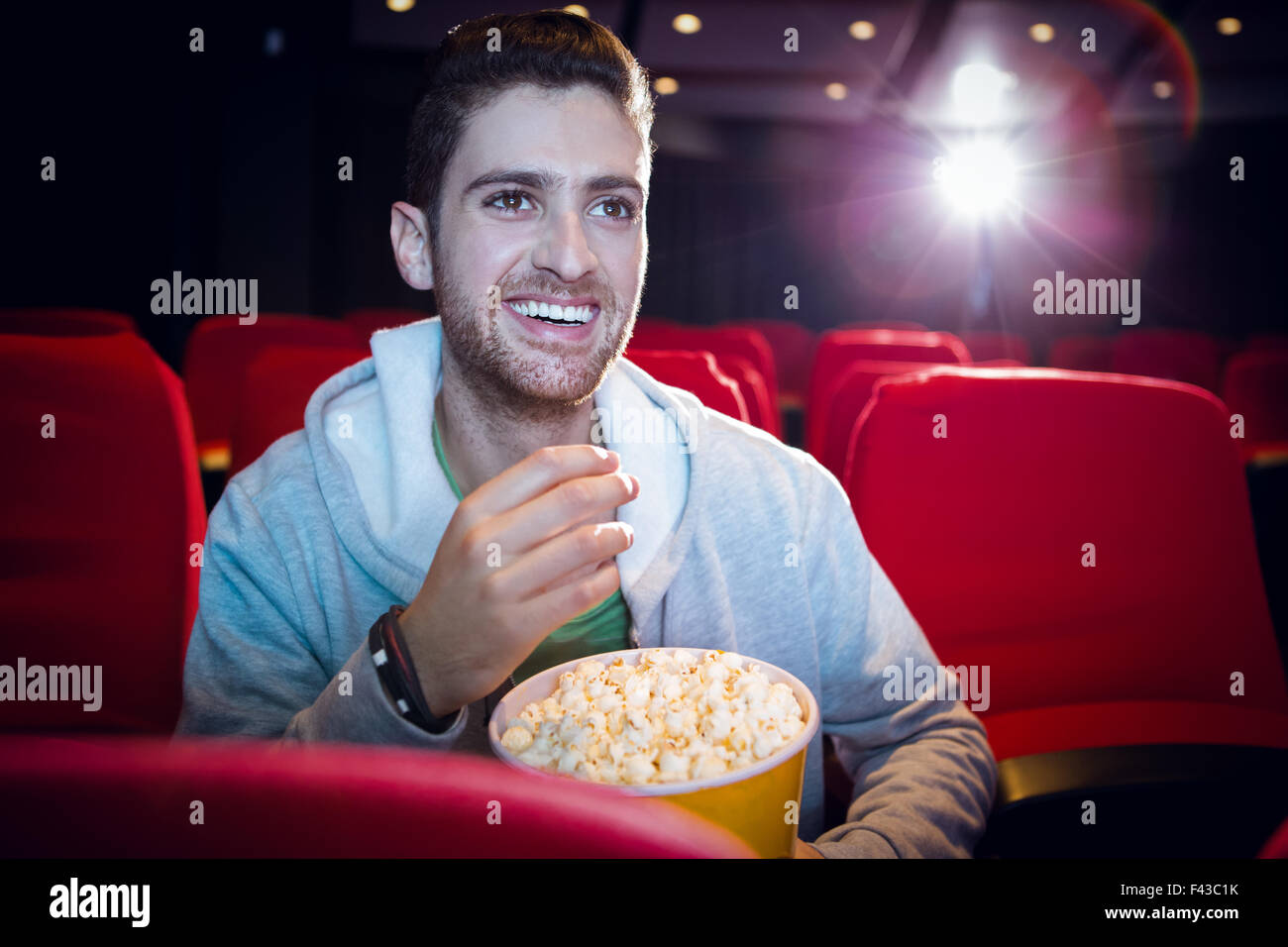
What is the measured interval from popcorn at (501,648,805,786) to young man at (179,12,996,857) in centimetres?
23

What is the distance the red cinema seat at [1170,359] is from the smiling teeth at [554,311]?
4975 millimetres

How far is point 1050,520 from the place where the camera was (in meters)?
1.21

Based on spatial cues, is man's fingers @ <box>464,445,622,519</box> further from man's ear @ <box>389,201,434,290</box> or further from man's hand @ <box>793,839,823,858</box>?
man's ear @ <box>389,201,434,290</box>

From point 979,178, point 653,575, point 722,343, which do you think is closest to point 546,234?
point 653,575

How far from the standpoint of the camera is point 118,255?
302 centimetres

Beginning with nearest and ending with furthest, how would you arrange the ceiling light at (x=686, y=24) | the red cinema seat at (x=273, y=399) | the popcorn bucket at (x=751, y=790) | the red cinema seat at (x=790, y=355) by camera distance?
the popcorn bucket at (x=751, y=790) → the red cinema seat at (x=273, y=399) → the ceiling light at (x=686, y=24) → the red cinema seat at (x=790, y=355)

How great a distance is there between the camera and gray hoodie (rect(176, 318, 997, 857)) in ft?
2.88

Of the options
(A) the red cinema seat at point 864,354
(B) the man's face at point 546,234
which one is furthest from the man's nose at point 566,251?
(A) the red cinema seat at point 864,354

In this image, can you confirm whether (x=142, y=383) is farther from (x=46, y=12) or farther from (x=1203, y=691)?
(x=1203, y=691)

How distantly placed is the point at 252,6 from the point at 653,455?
179 inches

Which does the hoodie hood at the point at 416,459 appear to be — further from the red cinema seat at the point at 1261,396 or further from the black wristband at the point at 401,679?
the red cinema seat at the point at 1261,396

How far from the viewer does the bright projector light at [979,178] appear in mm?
8469

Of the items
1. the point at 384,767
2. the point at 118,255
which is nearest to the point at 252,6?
the point at 118,255

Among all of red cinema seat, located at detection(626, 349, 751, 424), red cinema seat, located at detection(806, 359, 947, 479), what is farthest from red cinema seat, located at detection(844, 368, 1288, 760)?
red cinema seat, located at detection(806, 359, 947, 479)
